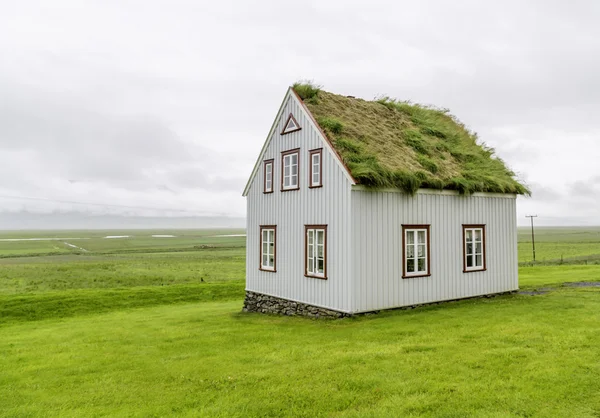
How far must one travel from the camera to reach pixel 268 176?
20.8 meters

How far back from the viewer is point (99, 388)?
32.4 ft

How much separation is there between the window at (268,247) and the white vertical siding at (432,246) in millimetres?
5195

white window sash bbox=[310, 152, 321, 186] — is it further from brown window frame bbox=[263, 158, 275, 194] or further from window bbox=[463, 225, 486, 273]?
window bbox=[463, 225, 486, 273]

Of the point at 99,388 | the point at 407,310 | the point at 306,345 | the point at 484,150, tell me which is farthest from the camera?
the point at 484,150

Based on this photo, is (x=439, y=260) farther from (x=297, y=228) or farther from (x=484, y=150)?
(x=484, y=150)

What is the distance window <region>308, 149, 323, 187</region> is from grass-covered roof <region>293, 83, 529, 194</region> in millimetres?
804

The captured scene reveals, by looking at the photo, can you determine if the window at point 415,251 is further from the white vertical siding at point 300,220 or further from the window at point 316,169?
the window at point 316,169

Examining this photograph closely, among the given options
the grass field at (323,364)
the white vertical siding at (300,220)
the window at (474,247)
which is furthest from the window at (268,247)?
the window at (474,247)

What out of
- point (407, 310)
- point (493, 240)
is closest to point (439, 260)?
point (407, 310)

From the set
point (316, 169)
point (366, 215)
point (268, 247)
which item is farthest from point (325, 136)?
point (268, 247)

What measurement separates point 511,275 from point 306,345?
42.9ft

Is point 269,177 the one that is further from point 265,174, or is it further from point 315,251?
point 315,251

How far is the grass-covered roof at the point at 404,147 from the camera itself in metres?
16.8

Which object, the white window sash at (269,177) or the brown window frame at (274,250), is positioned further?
the white window sash at (269,177)
